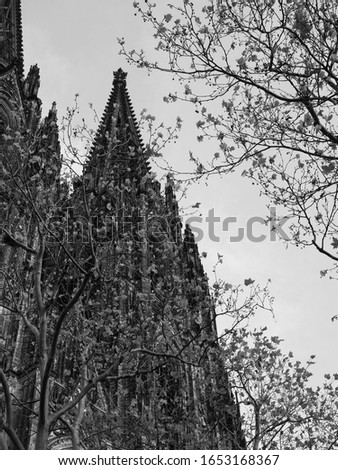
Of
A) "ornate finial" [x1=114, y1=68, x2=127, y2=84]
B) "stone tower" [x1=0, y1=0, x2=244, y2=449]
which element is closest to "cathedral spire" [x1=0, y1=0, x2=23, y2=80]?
"stone tower" [x1=0, y1=0, x2=244, y2=449]

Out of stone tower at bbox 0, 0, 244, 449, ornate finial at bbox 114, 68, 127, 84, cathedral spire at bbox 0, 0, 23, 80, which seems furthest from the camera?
ornate finial at bbox 114, 68, 127, 84

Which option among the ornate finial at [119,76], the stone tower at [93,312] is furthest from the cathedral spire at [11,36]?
the ornate finial at [119,76]

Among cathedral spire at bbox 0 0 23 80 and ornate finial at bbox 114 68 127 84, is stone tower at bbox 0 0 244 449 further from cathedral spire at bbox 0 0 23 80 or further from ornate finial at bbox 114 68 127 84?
ornate finial at bbox 114 68 127 84

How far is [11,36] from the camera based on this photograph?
1463 inches

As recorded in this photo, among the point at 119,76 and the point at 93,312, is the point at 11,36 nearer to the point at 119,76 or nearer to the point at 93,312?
the point at 119,76

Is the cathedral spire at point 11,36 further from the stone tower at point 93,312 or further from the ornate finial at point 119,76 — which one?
the ornate finial at point 119,76

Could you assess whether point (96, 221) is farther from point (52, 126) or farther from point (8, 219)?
point (52, 126)

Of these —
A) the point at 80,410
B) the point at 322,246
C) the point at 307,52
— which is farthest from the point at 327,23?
the point at 80,410

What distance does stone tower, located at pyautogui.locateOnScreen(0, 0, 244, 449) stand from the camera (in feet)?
42.0

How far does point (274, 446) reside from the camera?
53.6 ft

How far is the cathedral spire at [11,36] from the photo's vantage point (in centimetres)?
3428

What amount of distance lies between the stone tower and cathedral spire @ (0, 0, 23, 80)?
0.18 metres

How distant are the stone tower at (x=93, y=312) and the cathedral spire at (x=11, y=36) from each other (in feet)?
0.60

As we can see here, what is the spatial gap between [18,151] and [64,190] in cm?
209
